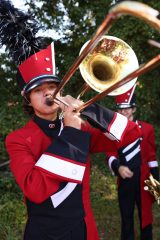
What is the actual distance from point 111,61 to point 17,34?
0.61m

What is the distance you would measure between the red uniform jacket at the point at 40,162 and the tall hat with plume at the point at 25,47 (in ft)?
0.92

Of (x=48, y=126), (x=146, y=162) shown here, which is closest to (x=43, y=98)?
(x=48, y=126)

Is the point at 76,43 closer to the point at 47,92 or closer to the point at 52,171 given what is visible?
the point at 47,92

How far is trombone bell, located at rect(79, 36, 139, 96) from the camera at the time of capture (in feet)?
6.56

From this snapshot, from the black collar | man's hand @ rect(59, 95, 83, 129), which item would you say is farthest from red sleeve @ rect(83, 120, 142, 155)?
man's hand @ rect(59, 95, 83, 129)

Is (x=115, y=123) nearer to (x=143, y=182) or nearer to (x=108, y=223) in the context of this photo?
(x=143, y=182)

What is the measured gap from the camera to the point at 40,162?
5.90 ft

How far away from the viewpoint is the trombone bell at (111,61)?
2000mm

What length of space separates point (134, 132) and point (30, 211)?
726 millimetres

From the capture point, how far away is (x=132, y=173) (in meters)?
3.69

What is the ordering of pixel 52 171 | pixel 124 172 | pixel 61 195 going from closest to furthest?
pixel 52 171, pixel 61 195, pixel 124 172

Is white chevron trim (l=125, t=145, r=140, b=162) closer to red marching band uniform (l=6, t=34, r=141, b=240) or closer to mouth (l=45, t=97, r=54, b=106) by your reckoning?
red marching band uniform (l=6, t=34, r=141, b=240)

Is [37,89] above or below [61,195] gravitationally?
above

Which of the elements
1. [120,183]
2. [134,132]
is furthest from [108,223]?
[134,132]
